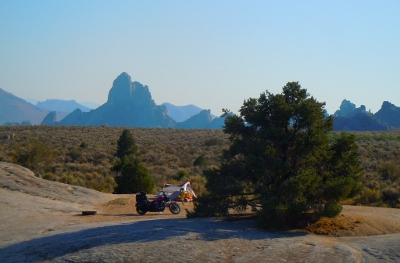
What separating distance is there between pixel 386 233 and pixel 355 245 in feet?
6.84

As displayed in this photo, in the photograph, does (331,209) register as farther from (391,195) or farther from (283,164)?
(391,195)

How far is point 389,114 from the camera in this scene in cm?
12469

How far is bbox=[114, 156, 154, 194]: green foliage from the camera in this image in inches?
936

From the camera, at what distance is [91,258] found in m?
8.80

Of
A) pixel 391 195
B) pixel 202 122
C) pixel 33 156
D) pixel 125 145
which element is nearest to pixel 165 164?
pixel 125 145

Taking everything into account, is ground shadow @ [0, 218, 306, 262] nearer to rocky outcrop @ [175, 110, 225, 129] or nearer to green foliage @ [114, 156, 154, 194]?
green foliage @ [114, 156, 154, 194]

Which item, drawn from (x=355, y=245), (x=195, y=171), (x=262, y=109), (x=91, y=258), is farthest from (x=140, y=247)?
(x=195, y=171)

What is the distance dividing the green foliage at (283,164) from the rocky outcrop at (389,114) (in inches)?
4616

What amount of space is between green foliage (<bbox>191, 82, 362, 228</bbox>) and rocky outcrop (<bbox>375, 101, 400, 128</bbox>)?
11725 centimetres

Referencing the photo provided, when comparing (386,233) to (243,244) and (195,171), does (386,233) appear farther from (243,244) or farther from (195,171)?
(195,171)

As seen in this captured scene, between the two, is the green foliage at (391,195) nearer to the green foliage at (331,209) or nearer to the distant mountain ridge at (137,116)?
the green foliage at (331,209)

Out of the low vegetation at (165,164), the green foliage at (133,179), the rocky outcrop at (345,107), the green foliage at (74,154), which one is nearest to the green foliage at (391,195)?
the low vegetation at (165,164)

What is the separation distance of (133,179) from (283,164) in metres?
14.2

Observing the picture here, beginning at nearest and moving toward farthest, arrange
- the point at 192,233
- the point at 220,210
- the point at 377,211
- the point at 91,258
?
the point at 91,258
the point at 192,233
the point at 220,210
the point at 377,211
